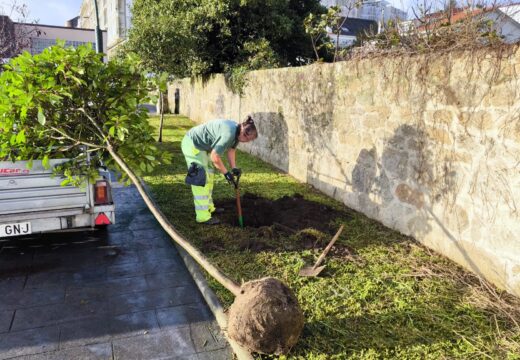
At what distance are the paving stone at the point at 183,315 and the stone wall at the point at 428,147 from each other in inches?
109

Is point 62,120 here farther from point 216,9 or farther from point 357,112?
point 216,9

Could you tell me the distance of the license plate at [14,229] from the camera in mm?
4309

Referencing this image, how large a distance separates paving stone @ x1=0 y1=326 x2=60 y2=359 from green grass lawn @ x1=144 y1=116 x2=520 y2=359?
4.62 ft

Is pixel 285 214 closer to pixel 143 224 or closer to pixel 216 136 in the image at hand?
pixel 216 136

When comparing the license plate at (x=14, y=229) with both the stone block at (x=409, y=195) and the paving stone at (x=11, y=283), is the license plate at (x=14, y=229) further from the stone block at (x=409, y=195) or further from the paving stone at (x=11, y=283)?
the stone block at (x=409, y=195)

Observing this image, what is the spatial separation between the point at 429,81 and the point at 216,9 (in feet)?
31.2

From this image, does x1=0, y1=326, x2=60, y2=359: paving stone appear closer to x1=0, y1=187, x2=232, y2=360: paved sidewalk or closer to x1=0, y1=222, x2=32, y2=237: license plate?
x1=0, y1=187, x2=232, y2=360: paved sidewalk

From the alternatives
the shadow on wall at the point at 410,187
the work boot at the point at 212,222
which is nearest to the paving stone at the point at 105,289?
the work boot at the point at 212,222

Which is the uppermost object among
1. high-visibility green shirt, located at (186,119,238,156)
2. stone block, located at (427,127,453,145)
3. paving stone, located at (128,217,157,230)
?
stone block, located at (427,127,453,145)

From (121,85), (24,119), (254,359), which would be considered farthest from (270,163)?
(254,359)

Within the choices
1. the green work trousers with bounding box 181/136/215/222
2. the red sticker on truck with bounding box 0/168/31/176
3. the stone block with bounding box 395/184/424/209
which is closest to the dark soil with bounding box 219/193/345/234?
the green work trousers with bounding box 181/136/215/222

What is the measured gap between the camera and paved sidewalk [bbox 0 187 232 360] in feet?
10.4

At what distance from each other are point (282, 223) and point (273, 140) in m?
4.04

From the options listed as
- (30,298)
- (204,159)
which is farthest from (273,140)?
(30,298)
